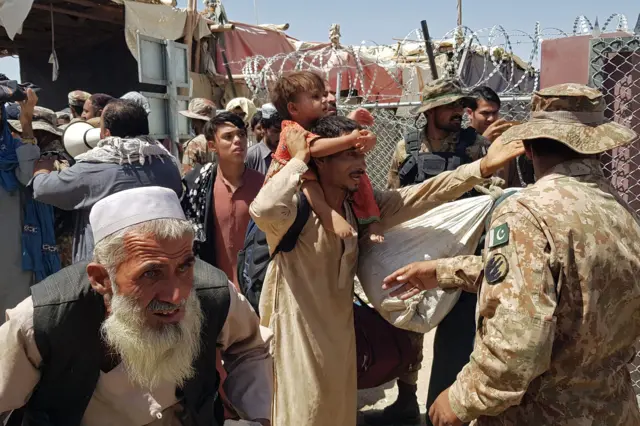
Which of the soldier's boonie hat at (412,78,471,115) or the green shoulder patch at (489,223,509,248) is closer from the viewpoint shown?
the green shoulder patch at (489,223,509,248)

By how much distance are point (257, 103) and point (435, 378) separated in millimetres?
8302

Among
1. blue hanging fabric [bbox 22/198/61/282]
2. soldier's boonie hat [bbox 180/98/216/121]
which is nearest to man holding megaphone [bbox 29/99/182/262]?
blue hanging fabric [bbox 22/198/61/282]

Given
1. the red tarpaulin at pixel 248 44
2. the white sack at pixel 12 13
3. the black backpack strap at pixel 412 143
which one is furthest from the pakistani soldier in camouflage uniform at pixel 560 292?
the red tarpaulin at pixel 248 44

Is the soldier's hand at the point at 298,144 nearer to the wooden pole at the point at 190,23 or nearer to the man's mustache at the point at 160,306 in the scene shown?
the man's mustache at the point at 160,306

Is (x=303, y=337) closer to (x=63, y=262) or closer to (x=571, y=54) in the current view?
(x=63, y=262)

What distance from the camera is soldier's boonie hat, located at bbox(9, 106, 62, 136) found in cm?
409

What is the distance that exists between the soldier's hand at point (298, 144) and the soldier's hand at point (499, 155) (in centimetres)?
82

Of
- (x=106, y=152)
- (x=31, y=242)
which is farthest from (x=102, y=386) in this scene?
(x=31, y=242)

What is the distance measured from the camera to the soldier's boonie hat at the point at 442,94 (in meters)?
3.89

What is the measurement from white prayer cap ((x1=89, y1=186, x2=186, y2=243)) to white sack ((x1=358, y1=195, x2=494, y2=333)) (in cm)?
137

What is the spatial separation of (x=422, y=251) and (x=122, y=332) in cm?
169

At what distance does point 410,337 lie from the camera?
369cm

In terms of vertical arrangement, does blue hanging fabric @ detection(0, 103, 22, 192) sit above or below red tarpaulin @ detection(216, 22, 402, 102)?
below

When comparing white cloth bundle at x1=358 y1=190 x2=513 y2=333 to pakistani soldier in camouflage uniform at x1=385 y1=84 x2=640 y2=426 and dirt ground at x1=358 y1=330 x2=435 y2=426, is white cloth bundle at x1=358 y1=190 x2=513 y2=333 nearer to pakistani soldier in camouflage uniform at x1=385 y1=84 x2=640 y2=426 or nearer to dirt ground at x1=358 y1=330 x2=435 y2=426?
pakistani soldier in camouflage uniform at x1=385 y1=84 x2=640 y2=426
